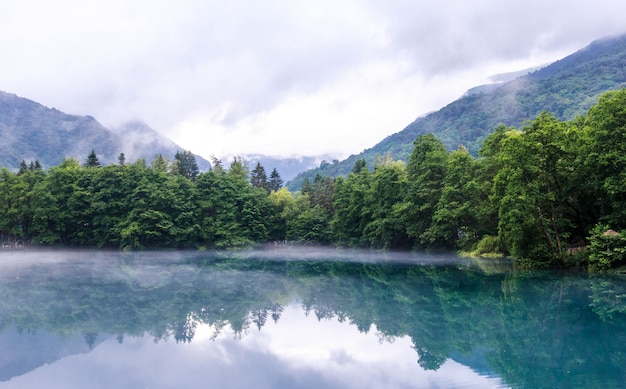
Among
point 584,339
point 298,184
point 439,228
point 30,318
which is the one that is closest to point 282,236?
point 439,228

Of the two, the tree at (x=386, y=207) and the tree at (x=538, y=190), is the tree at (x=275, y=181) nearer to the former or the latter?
the tree at (x=386, y=207)

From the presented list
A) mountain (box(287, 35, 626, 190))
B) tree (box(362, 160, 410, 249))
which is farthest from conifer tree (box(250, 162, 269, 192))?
mountain (box(287, 35, 626, 190))

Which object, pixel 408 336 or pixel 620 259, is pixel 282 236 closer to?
pixel 620 259

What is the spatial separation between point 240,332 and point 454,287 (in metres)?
10.3

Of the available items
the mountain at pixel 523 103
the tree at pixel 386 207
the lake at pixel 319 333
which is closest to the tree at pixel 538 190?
the lake at pixel 319 333

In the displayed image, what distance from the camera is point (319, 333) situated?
11625mm

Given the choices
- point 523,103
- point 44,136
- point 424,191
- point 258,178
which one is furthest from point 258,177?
point 44,136

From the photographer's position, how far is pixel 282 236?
60344 millimetres

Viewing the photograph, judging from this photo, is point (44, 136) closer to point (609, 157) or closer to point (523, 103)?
point (523, 103)

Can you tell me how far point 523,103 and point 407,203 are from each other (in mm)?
110942

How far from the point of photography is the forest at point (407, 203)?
2355 cm

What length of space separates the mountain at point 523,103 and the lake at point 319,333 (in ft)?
296

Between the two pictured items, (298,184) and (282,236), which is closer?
(282,236)

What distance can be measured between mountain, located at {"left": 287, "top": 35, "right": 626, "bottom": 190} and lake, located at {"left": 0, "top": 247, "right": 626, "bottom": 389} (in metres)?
90.1
